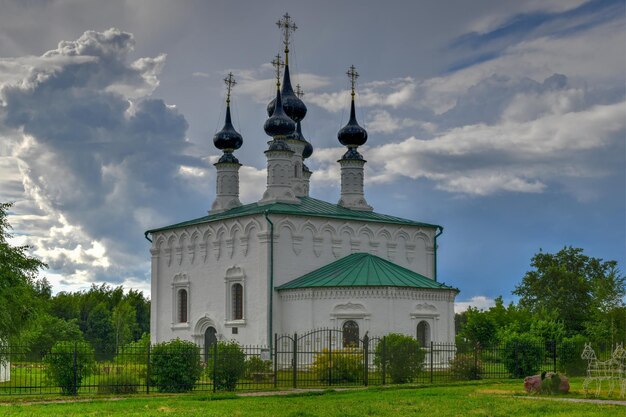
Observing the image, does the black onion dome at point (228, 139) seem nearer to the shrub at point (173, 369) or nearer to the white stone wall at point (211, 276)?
the white stone wall at point (211, 276)

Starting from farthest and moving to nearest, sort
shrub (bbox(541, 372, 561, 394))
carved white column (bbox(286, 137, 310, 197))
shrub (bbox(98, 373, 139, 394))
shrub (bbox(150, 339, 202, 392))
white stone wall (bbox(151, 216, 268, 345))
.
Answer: carved white column (bbox(286, 137, 310, 197)) → white stone wall (bbox(151, 216, 268, 345)) → shrub (bbox(150, 339, 202, 392)) → shrub (bbox(98, 373, 139, 394)) → shrub (bbox(541, 372, 561, 394))

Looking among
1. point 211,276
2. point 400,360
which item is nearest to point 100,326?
point 211,276

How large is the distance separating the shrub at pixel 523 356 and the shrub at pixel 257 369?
23.9 feet

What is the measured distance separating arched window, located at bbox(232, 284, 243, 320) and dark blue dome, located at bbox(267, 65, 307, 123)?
9.12 metres

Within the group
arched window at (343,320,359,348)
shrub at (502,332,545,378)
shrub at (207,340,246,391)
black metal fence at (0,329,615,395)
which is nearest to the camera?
black metal fence at (0,329,615,395)

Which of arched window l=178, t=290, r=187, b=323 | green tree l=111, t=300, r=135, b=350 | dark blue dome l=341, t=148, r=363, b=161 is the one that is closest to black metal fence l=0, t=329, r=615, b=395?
arched window l=178, t=290, r=187, b=323

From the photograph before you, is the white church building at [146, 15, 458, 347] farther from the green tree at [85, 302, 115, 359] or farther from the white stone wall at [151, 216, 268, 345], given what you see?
the green tree at [85, 302, 115, 359]

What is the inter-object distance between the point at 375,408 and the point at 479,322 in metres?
30.6

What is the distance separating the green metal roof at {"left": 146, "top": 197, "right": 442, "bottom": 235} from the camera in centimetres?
3338

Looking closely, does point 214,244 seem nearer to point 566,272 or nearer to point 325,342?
point 325,342

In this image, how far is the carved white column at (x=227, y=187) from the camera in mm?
38906

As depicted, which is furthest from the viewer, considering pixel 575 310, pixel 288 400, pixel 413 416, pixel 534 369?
pixel 575 310

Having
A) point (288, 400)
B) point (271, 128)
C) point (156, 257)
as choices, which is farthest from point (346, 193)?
point (288, 400)

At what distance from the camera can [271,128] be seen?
119 feet
